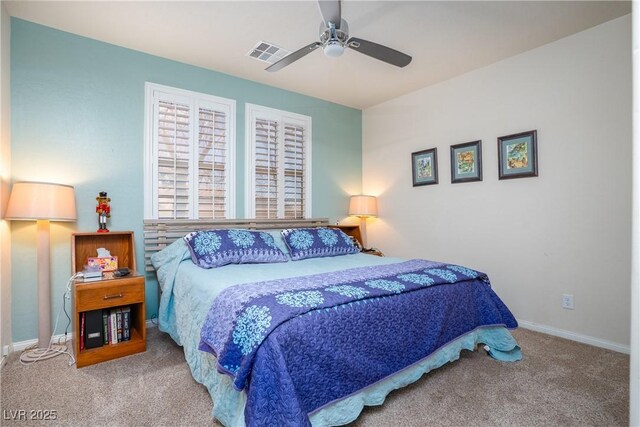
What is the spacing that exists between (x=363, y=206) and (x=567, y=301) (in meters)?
2.37

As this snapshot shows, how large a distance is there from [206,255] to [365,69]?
8.19 ft

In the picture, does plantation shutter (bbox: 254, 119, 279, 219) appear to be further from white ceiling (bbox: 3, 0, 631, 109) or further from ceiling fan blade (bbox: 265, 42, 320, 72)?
ceiling fan blade (bbox: 265, 42, 320, 72)

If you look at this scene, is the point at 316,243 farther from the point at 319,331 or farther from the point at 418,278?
the point at 319,331

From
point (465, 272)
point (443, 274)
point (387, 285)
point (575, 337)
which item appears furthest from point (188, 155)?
point (575, 337)

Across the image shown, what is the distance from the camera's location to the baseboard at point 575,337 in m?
2.51

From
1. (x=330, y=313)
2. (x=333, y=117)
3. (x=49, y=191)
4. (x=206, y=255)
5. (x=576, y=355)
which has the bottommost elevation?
(x=576, y=355)

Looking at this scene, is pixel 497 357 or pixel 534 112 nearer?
pixel 497 357

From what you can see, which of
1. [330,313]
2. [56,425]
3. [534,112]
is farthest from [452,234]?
[56,425]

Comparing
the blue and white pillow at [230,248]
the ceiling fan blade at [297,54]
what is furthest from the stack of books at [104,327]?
the ceiling fan blade at [297,54]

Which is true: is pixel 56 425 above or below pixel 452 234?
below

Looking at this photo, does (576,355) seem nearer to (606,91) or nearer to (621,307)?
(621,307)

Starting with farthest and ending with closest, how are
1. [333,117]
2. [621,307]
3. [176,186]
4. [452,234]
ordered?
1. [333,117]
2. [452,234]
3. [176,186]
4. [621,307]

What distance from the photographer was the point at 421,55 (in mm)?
3102

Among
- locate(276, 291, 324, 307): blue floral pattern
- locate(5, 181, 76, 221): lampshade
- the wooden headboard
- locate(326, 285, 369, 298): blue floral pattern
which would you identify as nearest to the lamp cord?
locate(5, 181, 76, 221): lampshade
